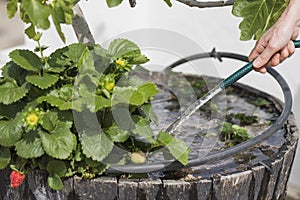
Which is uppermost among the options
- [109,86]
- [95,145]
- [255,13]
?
[255,13]

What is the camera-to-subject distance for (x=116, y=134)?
1.19 m

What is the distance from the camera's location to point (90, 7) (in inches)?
102

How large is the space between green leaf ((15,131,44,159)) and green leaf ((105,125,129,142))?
14cm

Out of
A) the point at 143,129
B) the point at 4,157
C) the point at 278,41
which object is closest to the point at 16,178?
the point at 4,157

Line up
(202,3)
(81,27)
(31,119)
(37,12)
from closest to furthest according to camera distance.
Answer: (37,12)
(31,119)
(202,3)
(81,27)

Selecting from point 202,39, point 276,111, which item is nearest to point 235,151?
point 276,111

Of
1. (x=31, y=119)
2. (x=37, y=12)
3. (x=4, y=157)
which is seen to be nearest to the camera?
(x=37, y=12)

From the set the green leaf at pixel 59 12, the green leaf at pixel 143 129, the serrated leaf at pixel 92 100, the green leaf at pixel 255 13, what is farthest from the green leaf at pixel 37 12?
the green leaf at pixel 255 13

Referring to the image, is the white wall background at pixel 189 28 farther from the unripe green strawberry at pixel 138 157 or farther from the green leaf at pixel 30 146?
the green leaf at pixel 30 146

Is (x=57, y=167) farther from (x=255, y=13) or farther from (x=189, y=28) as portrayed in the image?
(x=189, y=28)

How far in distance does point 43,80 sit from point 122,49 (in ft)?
0.66

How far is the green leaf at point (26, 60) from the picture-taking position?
4.03 ft

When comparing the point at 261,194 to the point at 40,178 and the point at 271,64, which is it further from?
the point at 40,178

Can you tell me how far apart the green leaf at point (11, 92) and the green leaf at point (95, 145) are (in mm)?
162
